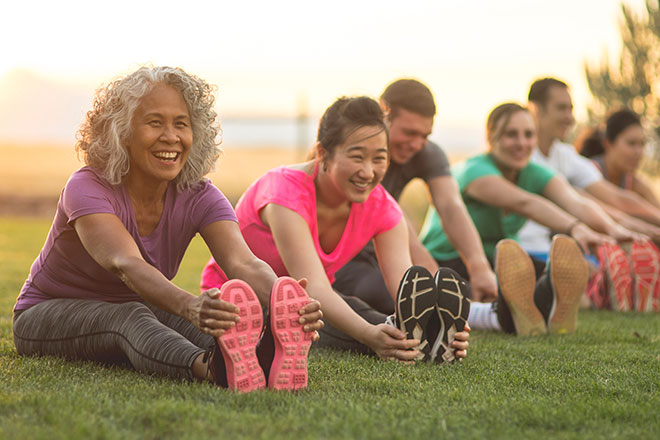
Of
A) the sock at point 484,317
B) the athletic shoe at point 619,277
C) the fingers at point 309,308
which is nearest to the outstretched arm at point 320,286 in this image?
the fingers at point 309,308

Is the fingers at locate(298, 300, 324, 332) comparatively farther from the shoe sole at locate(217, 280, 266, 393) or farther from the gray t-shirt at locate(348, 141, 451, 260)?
the gray t-shirt at locate(348, 141, 451, 260)

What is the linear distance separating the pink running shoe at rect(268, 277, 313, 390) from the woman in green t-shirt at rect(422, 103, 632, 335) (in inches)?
73.9

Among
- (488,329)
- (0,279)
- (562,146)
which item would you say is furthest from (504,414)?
(0,279)

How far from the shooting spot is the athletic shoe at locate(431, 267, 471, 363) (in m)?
3.06

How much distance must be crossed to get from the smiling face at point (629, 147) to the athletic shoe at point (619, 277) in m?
1.71

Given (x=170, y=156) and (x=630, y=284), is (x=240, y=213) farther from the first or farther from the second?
(x=630, y=284)

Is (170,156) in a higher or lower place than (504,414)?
higher

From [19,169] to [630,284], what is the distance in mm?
25385

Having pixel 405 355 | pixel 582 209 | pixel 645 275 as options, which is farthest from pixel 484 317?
pixel 645 275

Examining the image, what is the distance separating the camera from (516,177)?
5.41m

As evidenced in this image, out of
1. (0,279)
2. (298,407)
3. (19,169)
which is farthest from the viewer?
(19,169)

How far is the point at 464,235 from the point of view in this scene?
462cm

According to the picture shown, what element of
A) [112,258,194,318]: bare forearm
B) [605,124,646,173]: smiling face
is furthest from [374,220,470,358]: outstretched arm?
[605,124,646,173]: smiling face

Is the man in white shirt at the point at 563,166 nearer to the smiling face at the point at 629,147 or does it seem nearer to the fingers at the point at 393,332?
the smiling face at the point at 629,147
